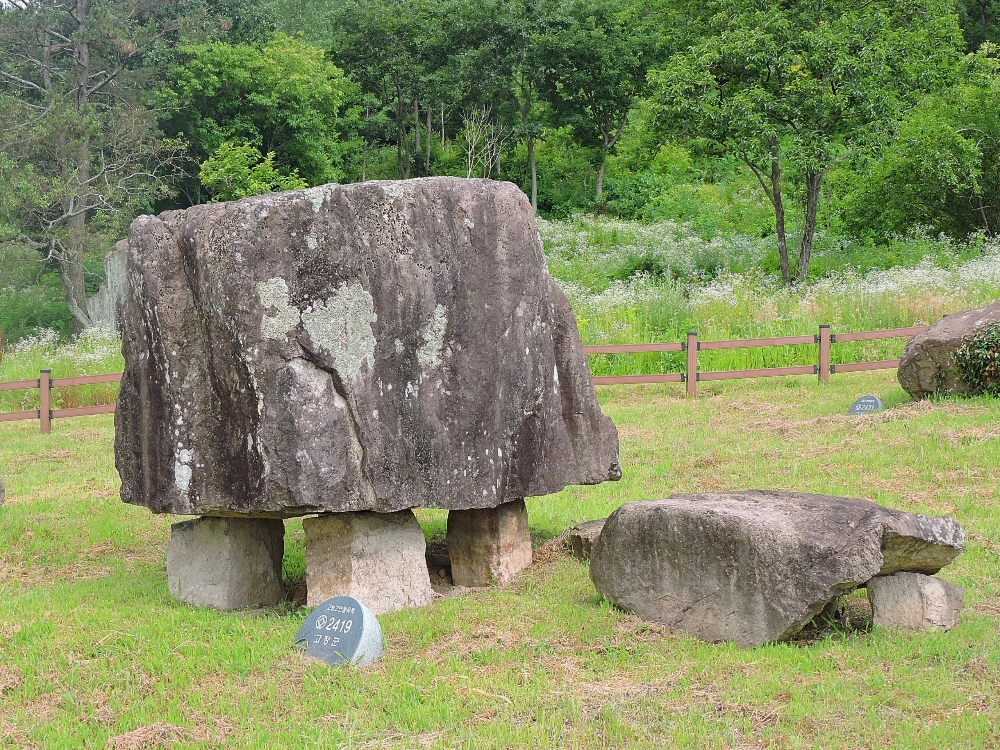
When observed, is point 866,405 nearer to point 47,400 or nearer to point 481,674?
point 481,674

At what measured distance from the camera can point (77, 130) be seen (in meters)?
29.7

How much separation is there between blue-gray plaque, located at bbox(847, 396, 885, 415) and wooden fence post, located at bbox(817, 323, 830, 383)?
264cm

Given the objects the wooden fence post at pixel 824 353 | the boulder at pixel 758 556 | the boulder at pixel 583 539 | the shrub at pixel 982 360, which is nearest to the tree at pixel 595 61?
the wooden fence post at pixel 824 353

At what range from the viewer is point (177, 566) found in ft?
24.1

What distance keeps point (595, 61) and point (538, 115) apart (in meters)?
3.93

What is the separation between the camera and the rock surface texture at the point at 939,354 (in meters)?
12.3

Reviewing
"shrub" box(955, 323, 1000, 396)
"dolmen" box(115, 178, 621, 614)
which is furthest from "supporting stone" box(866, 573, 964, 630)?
"shrub" box(955, 323, 1000, 396)

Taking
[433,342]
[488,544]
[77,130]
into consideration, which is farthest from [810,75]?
[77,130]

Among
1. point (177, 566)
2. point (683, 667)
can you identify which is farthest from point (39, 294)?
point (683, 667)

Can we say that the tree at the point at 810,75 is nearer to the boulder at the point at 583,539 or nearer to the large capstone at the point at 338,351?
the boulder at the point at 583,539

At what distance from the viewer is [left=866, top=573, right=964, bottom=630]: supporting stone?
586 cm

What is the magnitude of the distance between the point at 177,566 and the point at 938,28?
19.7 metres

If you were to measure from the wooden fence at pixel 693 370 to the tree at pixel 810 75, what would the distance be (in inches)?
253

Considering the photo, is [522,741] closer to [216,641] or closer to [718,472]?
[216,641]
